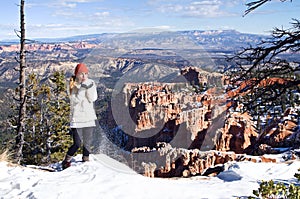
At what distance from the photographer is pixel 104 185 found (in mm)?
5711

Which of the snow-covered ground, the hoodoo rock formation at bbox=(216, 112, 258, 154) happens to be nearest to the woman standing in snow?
the snow-covered ground

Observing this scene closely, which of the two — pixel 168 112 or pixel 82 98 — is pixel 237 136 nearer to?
pixel 168 112

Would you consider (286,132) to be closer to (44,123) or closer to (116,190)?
(44,123)

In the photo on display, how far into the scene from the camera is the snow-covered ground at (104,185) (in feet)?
17.6

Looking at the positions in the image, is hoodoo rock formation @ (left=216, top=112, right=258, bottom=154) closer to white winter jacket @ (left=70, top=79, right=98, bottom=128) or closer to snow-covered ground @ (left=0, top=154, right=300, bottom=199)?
snow-covered ground @ (left=0, top=154, right=300, bottom=199)

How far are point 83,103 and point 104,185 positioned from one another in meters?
1.61

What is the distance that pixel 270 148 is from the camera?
25531mm

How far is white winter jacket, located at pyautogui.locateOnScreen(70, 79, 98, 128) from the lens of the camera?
6328 mm

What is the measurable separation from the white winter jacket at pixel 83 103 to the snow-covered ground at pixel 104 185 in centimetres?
98

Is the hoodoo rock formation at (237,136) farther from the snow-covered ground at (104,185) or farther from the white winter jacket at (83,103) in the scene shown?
the white winter jacket at (83,103)

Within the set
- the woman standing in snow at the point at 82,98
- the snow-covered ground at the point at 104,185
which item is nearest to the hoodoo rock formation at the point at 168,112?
the snow-covered ground at the point at 104,185

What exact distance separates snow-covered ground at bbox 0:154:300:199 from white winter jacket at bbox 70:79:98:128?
3.23 ft

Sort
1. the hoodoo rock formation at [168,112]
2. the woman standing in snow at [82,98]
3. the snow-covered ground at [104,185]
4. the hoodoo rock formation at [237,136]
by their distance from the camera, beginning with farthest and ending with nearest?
the hoodoo rock formation at [168,112] < the hoodoo rock formation at [237,136] < the woman standing in snow at [82,98] < the snow-covered ground at [104,185]

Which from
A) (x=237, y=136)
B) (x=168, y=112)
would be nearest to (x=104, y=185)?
(x=237, y=136)
